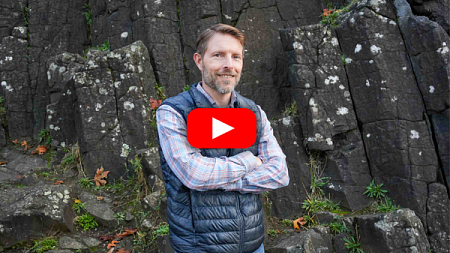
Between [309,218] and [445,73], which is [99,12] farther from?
[445,73]

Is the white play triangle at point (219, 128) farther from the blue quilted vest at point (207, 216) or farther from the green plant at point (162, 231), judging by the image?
the green plant at point (162, 231)

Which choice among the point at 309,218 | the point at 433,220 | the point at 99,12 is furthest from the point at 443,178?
the point at 99,12

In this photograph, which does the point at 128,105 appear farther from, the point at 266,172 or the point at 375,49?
the point at 375,49

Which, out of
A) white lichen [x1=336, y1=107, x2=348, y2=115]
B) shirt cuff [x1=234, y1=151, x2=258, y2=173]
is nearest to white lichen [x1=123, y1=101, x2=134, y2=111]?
white lichen [x1=336, y1=107, x2=348, y2=115]

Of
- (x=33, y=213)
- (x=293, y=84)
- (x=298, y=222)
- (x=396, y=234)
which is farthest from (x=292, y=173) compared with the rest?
(x=33, y=213)

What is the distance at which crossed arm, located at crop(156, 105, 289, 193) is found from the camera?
212 centimetres

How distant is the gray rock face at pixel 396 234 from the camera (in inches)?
166

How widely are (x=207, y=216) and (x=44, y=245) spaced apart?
3.11m

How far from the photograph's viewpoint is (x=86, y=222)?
4.74m

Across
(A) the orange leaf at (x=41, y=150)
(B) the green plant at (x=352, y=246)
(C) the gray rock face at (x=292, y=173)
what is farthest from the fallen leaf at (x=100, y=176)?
(B) the green plant at (x=352, y=246)

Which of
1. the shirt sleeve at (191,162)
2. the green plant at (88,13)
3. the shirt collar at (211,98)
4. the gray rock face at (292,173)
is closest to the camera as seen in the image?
the shirt sleeve at (191,162)

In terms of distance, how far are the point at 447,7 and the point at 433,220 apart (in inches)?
141

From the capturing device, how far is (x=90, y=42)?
8.22 meters

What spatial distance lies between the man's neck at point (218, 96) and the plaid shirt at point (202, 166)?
0.06 m
